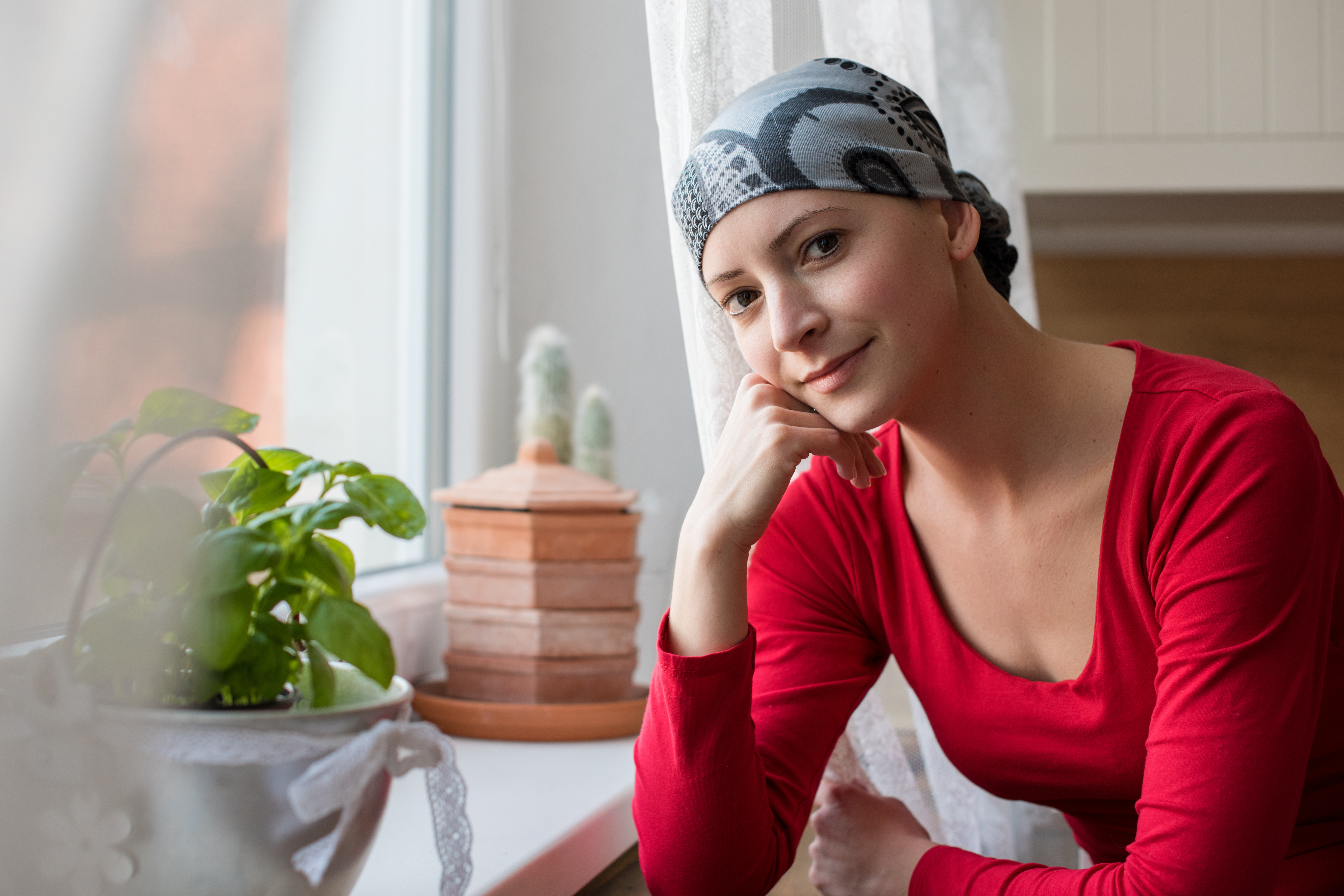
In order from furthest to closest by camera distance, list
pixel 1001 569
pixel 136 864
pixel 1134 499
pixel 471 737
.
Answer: pixel 471 737
pixel 1001 569
pixel 1134 499
pixel 136 864

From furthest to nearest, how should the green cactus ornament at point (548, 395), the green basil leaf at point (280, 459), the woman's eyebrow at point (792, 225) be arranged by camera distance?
the green cactus ornament at point (548, 395), the woman's eyebrow at point (792, 225), the green basil leaf at point (280, 459)

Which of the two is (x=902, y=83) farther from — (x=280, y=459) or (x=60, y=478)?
(x=60, y=478)

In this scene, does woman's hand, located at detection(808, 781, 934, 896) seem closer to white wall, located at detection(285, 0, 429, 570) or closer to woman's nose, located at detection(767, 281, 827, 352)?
woman's nose, located at detection(767, 281, 827, 352)

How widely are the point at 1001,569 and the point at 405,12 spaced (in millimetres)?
1183

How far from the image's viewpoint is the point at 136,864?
0.51m

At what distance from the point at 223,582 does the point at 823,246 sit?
489 mm

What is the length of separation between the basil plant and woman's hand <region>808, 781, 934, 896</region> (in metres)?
0.54

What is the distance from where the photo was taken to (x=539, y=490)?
123 centimetres

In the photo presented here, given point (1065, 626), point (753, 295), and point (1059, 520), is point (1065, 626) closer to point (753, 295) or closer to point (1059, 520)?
point (1059, 520)

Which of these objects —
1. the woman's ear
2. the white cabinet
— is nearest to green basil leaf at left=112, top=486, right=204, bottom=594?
the woman's ear

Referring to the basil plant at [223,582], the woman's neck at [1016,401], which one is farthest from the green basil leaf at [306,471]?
the woman's neck at [1016,401]

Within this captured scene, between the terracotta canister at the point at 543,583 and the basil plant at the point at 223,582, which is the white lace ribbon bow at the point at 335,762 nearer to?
the basil plant at the point at 223,582

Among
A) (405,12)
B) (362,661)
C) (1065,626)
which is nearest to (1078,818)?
(1065,626)

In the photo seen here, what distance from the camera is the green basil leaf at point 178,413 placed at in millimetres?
509
